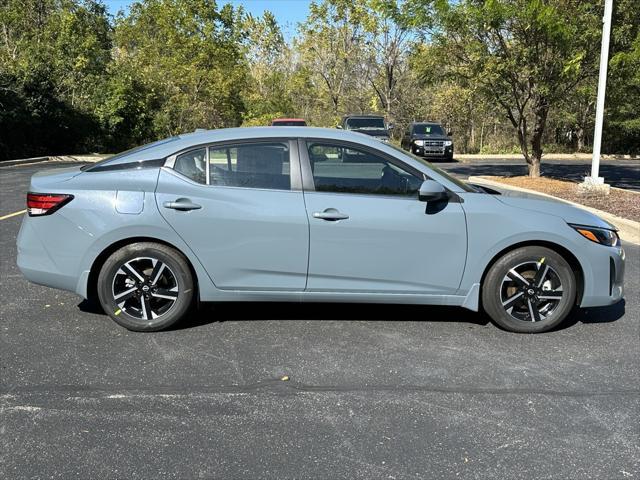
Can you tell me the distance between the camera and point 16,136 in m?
22.9

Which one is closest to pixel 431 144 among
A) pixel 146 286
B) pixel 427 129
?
pixel 427 129

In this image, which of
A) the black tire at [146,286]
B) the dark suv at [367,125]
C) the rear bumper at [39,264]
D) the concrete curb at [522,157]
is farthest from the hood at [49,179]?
the concrete curb at [522,157]

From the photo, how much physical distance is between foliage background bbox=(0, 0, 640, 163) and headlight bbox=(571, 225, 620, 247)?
840 centimetres

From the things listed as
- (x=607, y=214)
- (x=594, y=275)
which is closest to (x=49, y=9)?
(x=607, y=214)

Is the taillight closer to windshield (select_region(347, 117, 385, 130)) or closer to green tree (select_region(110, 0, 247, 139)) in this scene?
windshield (select_region(347, 117, 385, 130))

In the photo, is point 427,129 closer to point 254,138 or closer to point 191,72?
point 191,72

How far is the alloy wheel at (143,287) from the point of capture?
4.43m

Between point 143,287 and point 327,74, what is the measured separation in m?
33.5

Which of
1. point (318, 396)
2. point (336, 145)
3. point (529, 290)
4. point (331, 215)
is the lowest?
point (318, 396)

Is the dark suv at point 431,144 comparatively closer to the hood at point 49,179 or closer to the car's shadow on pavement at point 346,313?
the car's shadow on pavement at point 346,313

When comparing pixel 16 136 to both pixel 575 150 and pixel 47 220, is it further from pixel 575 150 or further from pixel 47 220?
pixel 575 150

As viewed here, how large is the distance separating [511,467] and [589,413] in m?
0.82

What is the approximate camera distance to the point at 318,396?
3.51 metres

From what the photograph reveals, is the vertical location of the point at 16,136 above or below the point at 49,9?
below
